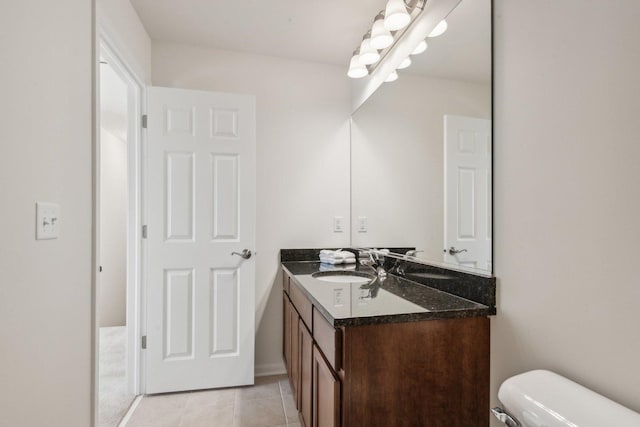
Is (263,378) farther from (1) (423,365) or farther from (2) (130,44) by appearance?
(2) (130,44)

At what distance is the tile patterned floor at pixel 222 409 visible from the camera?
5.96ft

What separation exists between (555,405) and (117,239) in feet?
13.5

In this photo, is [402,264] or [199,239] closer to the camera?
[402,264]

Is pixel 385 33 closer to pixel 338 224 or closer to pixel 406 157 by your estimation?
pixel 406 157

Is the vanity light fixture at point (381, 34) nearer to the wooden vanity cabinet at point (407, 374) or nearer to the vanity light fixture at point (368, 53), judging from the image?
the vanity light fixture at point (368, 53)

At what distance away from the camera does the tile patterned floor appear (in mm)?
1817

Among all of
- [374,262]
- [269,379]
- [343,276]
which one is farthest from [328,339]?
[269,379]

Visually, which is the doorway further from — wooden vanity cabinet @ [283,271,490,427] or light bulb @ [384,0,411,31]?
light bulb @ [384,0,411,31]

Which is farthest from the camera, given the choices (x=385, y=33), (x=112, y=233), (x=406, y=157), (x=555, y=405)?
(x=112, y=233)

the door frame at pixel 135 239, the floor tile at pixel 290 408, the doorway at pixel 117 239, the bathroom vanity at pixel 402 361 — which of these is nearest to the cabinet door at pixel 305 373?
the bathroom vanity at pixel 402 361

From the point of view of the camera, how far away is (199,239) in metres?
2.16

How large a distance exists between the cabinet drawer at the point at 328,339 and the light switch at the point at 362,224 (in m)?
1.11

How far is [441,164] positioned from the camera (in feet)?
5.12

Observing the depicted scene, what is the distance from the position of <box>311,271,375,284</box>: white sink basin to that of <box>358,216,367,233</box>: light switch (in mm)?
467
